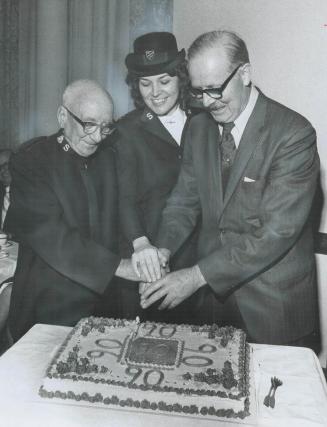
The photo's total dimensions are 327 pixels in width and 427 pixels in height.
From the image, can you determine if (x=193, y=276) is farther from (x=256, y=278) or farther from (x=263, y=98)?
(x=263, y=98)

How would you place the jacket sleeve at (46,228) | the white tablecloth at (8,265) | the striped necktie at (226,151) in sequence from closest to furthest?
the striped necktie at (226,151) < the jacket sleeve at (46,228) < the white tablecloth at (8,265)

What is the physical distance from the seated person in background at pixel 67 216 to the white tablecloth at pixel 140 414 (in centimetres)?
81

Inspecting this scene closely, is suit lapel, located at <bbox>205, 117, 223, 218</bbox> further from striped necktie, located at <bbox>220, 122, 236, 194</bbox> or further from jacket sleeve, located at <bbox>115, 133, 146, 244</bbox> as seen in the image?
jacket sleeve, located at <bbox>115, 133, 146, 244</bbox>

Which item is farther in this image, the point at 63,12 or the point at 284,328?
the point at 63,12

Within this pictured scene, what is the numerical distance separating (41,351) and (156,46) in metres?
1.73

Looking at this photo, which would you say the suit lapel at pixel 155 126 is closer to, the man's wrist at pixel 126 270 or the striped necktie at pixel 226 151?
the striped necktie at pixel 226 151

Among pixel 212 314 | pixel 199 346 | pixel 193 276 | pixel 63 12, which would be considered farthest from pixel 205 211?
pixel 63 12

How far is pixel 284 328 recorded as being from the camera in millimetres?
2529

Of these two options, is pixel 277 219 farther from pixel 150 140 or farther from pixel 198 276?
pixel 150 140

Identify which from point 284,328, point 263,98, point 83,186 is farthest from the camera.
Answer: point 83,186

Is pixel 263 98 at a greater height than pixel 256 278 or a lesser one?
greater

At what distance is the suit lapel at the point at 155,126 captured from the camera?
2.67 m

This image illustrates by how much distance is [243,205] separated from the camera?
7.96 ft

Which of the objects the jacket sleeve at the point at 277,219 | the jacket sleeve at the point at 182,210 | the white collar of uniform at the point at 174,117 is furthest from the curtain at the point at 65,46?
the jacket sleeve at the point at 277,219
